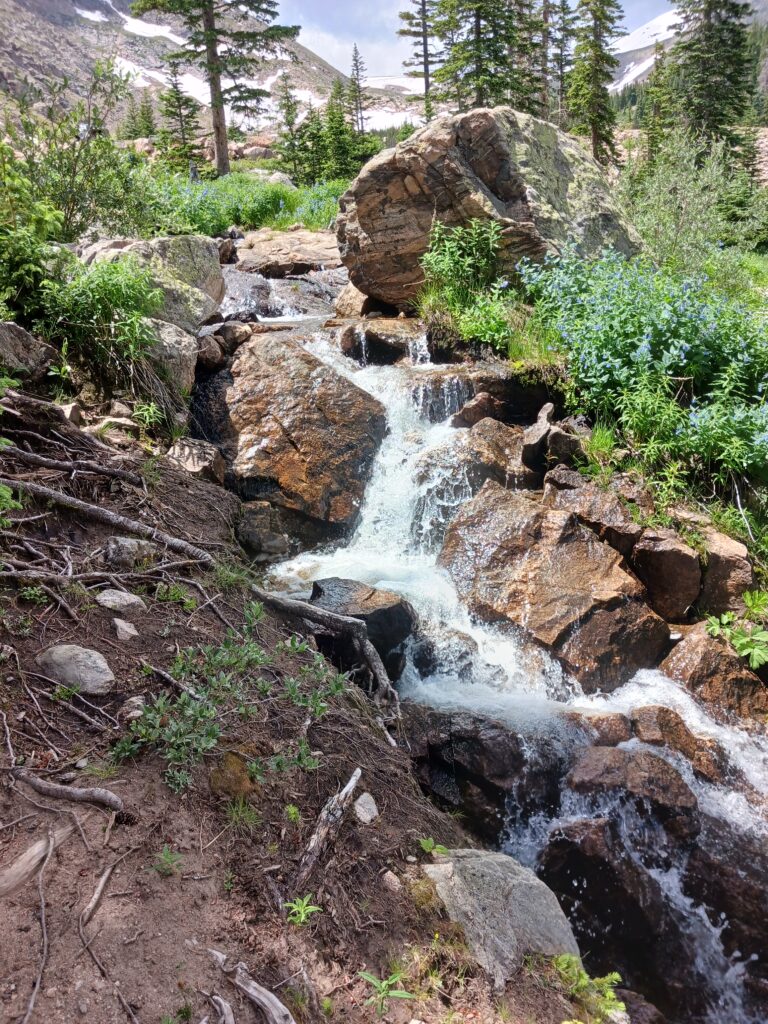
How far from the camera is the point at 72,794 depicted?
6.86ft

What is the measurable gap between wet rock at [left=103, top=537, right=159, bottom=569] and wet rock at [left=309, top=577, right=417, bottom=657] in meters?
1.44

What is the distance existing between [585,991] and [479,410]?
18.0 ft

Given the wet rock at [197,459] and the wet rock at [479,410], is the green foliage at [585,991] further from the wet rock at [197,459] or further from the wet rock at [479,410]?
the wet rock at [479,410]

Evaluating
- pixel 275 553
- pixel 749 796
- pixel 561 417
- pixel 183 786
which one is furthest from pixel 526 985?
pixel 561 417

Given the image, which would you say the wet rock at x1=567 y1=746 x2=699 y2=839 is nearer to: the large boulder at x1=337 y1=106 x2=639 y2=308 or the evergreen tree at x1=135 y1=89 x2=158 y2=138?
the large boulder at x1=337 y1=106 x2=639 y2=308

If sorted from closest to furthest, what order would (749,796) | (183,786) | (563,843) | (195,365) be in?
(183,786), (563,843), (749,796), (195,365)

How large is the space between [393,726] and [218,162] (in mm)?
21212

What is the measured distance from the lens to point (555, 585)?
520 centimetres

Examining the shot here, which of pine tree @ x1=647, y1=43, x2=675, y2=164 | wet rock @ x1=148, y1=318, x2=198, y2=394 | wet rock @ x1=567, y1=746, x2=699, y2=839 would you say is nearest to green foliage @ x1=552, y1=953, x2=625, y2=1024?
wet rock @ x1=567, y1=746, x2=699, y2=839

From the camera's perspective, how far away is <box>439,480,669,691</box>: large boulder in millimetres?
4953

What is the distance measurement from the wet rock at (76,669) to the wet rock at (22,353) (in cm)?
254

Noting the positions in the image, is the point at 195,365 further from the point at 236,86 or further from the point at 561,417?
the point at 236,86

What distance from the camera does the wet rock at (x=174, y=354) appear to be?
19.1 feet

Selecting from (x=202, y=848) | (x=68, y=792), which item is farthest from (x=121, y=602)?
(x=202, y=848)
